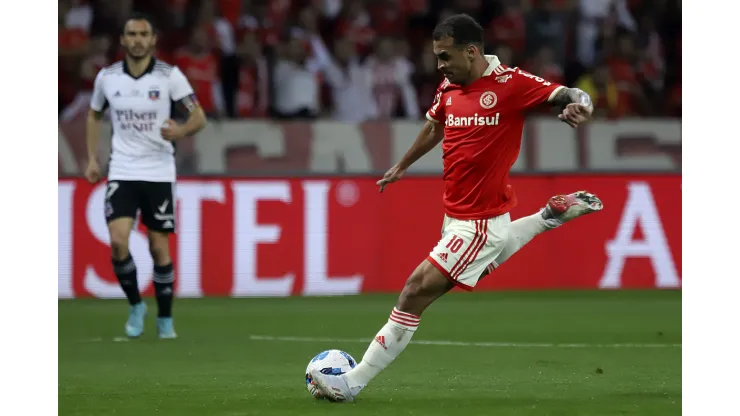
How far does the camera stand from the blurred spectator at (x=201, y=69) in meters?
14.2

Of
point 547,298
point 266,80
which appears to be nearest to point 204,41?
point 266,80

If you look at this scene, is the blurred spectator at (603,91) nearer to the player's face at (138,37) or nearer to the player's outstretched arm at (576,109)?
the player's face at (138,37)

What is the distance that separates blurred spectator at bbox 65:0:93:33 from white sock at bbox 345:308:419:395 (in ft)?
31.2

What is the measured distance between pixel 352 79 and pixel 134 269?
623cm

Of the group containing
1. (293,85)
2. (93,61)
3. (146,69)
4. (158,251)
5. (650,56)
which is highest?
(650,56)

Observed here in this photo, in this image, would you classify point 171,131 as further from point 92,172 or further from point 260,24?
point 260,24

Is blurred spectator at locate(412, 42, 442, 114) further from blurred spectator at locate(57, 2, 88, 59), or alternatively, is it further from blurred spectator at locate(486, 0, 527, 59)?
blurred spectator at locate(57, 2, 88, 59)

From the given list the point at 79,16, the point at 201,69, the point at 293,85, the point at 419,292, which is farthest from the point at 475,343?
the point at 79,16

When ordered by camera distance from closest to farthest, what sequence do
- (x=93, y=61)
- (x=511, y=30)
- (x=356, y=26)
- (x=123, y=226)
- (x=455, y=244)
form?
(x=455, y=244)
(x=123, y=226)
(x=93, y=61)
(x=356, y=26)
(x=511, y=30)

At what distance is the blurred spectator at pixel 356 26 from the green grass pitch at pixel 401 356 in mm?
3853

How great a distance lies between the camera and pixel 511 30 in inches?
652

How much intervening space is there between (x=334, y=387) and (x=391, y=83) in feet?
30.7

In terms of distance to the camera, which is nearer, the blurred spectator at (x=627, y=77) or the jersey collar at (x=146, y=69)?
the jersey collar at (x=146, y=69)

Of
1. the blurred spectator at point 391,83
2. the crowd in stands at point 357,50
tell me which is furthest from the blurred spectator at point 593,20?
the blurred spectator at point 391,83
